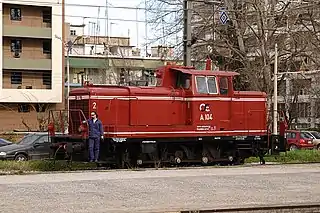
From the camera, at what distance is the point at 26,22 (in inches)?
2569

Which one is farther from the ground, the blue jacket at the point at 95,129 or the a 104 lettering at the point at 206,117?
the a 104 lettering at the point at 206,117

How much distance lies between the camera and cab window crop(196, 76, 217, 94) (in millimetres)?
24328

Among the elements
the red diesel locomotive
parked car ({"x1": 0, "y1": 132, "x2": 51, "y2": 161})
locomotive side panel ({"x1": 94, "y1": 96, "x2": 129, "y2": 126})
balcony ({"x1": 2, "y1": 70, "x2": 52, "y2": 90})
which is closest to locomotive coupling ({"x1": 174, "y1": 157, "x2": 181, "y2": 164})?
the red diesel locomotive

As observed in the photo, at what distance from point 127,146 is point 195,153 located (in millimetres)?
3133

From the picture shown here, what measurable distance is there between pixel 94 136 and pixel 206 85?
517 cm

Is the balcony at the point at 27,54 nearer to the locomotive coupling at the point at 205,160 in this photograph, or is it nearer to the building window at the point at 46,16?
the building window at the point at 46,16

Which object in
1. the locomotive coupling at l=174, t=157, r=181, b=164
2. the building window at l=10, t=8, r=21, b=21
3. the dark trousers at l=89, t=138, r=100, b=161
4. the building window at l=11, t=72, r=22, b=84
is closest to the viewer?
the dark trousers at l=89, t=138, r=100, b=161

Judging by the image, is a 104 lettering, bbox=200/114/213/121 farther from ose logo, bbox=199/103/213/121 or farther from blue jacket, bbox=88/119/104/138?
blue jacket, bbox=88/119/104/138

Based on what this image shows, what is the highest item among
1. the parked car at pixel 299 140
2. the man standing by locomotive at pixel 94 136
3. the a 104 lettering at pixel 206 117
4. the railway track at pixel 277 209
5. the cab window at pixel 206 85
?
the cab window at pixel 206 85

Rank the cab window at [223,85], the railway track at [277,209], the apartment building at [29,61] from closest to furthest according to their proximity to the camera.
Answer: the railway track at [277,209]
the cab window at [223,85]
the apartment building at [29,61]

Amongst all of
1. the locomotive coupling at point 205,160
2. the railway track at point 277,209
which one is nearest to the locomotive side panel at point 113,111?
the locomotive coupling at point 205,160

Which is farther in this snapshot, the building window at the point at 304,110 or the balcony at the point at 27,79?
the building window at the point at 304,110

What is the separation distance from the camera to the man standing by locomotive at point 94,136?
72.0 feet

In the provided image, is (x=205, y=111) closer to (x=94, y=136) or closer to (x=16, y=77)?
(x=94, y=136)
